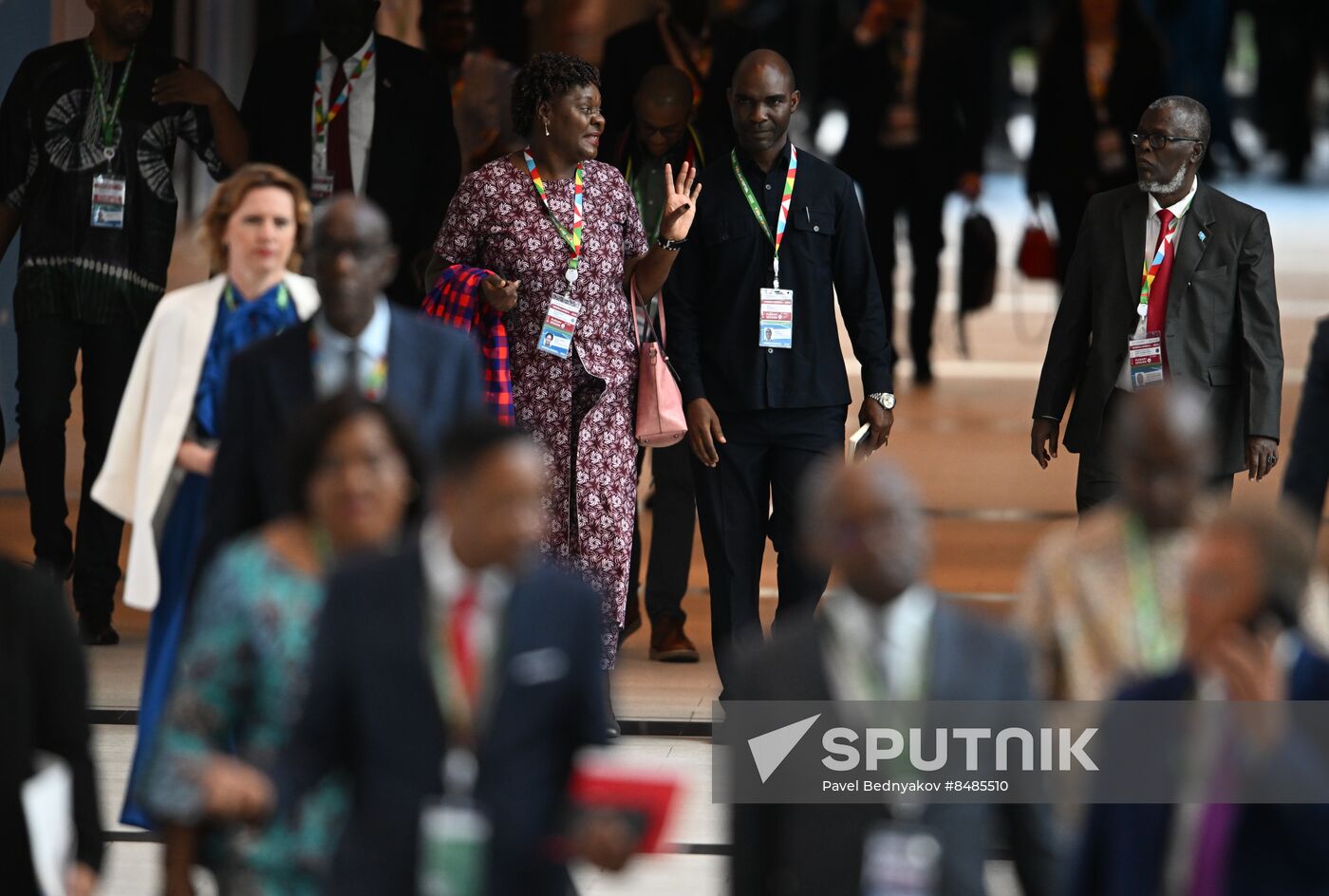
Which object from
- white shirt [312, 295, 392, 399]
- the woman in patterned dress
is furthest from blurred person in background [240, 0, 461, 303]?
white shirt [312, 295, 392, 399]

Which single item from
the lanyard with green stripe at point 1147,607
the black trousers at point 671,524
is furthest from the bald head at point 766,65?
the lanyard with green stripe at point 1147,607

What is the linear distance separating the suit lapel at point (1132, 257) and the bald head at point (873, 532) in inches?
140

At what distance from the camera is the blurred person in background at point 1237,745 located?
328 cm

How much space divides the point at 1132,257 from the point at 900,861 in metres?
3.85

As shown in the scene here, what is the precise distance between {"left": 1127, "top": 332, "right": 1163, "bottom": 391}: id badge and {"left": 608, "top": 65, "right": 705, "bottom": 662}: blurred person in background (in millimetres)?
1483

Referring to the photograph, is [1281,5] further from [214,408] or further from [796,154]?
[214,408]

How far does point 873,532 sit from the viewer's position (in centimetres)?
356

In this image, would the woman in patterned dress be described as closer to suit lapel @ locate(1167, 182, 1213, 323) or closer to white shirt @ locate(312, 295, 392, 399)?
suit lapel @ locate(1167, 182, 1213, 323)

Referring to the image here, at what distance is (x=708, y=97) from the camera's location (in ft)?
29.5

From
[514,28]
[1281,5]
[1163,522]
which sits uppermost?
[1281,5]

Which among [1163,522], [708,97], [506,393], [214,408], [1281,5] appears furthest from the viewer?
[1281,5]

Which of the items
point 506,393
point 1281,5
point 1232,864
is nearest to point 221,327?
point 506,393

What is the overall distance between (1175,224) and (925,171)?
665cm

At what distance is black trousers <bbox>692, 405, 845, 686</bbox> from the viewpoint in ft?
23.9
